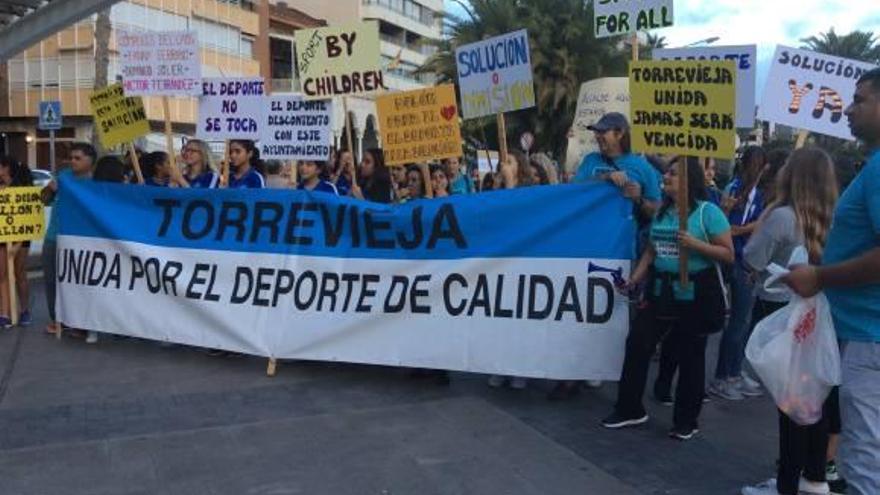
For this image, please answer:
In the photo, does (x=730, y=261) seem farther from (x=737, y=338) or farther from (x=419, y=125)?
(x=419, y=125)

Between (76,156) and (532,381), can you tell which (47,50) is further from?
(532,381)

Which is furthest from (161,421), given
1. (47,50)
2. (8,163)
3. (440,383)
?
(47,50)

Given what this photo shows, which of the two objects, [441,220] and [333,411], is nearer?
[333,411]

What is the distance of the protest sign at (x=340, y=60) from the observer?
27.2 feet

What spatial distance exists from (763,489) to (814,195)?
1488 mm

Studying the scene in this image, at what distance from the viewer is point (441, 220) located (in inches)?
257

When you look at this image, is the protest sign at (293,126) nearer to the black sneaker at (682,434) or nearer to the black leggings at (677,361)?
the black leggings at (677,361)

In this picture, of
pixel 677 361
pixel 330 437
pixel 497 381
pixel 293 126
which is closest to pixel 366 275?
pixel 497 381

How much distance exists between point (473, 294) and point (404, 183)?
5.21 metres

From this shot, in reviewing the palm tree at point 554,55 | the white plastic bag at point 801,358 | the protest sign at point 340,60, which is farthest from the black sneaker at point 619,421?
the palm tree at point 554,55

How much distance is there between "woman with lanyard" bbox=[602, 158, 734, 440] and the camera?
5426 mm

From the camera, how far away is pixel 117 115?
873 cm

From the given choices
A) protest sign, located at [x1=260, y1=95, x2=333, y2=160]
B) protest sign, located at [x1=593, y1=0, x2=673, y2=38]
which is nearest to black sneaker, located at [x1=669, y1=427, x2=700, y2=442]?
protest sign, located at [x1=593, y1=0, x2=673, y2=38]

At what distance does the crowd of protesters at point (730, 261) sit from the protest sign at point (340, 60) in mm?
738
